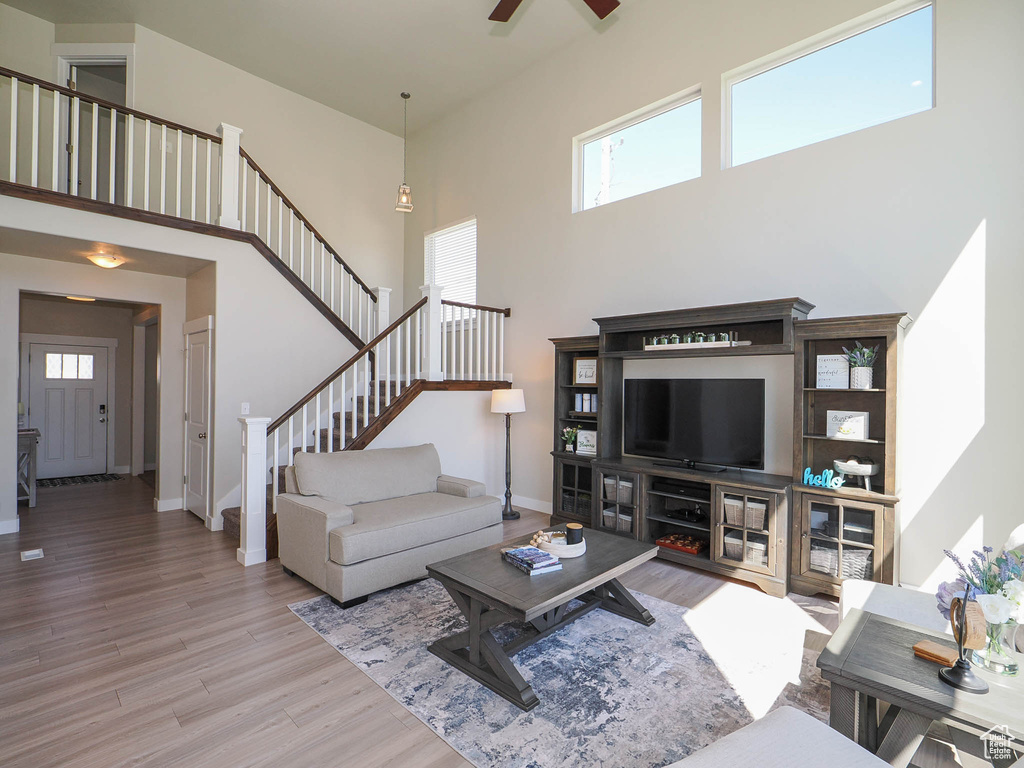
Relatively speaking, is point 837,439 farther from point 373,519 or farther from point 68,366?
point 68,366

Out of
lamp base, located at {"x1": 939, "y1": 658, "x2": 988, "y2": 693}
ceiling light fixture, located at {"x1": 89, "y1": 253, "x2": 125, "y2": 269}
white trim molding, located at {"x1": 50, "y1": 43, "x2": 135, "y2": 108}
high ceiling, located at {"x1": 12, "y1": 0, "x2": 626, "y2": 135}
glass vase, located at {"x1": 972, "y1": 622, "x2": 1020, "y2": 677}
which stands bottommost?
lamp base, located at {"x1": 939, "y1": 658, "x2": 988, "y2": 693}

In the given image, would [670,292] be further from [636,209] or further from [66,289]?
[66,289]

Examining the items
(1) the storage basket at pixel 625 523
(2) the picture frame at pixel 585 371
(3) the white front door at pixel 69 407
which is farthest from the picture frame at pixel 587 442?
(3) the white front door at pixel 69 407

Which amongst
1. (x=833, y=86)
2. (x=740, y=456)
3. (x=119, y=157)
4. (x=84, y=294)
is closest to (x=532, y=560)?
(x=740, y=456)

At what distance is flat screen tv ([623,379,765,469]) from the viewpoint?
380 centimetres

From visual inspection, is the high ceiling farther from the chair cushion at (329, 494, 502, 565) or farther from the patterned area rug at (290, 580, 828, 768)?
the patterned area rug at (290, 580, 828, 768)

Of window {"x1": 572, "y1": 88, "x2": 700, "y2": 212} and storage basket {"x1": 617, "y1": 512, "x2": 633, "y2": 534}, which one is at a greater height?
window {"x1": 572, "y1": 88, "x2": 700, "y2": 212}

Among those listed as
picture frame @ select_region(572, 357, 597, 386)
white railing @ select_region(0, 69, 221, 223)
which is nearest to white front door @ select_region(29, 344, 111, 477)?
white railing @ select_region(0, 69, 221, 223)

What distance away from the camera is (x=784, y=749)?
1363 mm

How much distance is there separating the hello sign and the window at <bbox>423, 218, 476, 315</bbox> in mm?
4286

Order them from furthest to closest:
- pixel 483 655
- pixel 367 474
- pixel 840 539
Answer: pixel 367 474 < pixel 840 539 < pixel 483 655

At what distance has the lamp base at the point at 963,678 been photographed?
5.04ft

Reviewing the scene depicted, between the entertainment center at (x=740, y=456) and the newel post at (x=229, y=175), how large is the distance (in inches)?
139

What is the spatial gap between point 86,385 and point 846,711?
9.51 meters
